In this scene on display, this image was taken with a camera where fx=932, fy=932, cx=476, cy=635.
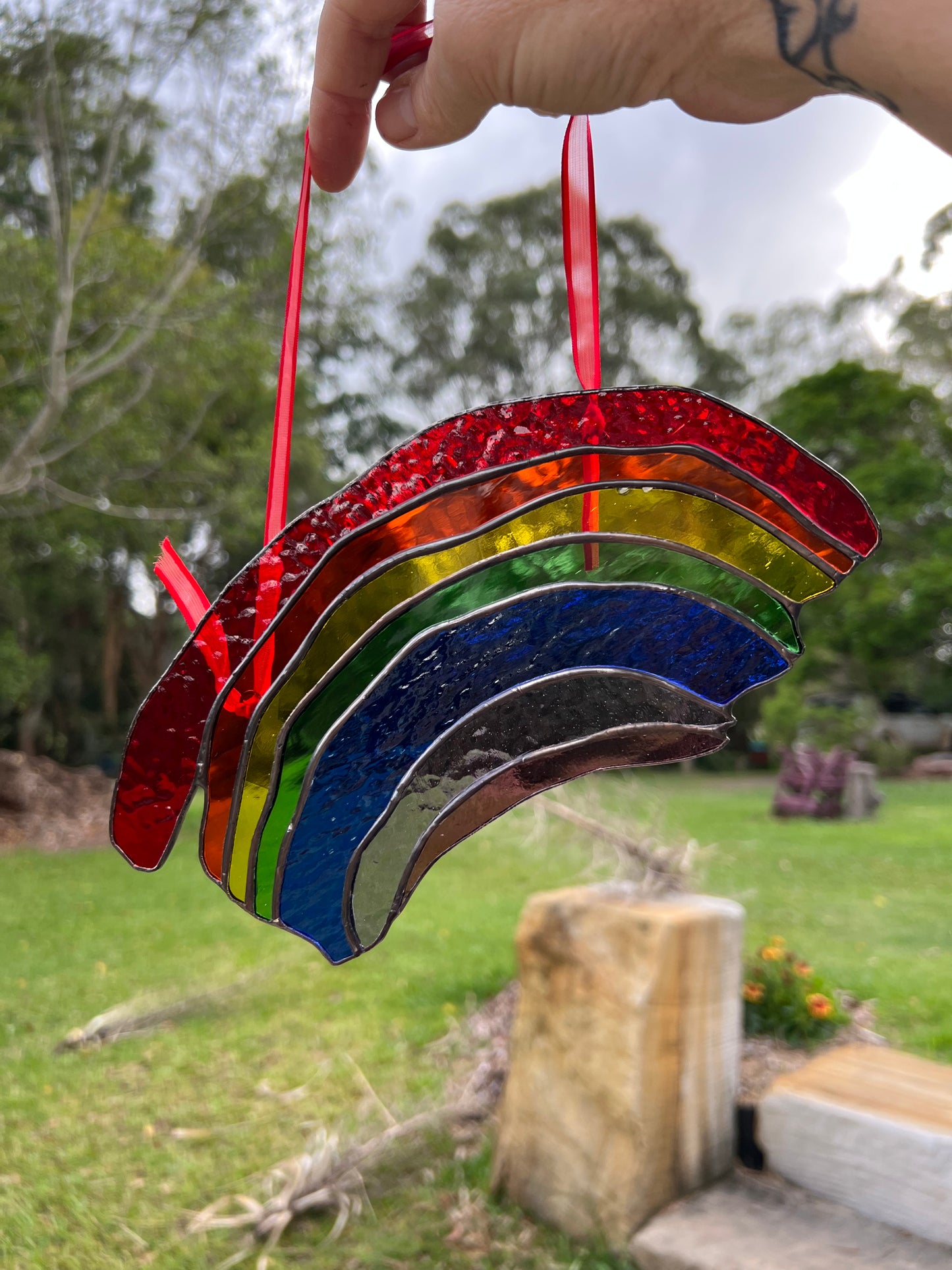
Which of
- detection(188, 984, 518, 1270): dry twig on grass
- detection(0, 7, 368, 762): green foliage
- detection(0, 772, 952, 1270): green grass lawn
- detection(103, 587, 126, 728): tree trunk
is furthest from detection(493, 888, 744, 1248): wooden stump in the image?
detection(103, 587, 126, 728): tree trunk

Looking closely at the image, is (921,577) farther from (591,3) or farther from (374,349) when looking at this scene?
(591,3)

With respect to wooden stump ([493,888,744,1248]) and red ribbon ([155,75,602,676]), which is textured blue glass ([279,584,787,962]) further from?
wooden stump ([493,888,744,1248])

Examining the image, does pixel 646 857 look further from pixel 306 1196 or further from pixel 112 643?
pixel 112 643

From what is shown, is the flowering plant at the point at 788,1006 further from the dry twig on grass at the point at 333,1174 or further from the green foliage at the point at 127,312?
the green foliage at the point at 127,312

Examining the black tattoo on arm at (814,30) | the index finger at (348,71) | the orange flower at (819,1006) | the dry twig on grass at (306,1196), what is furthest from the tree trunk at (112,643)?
the black tattoo on arm at (814,30)

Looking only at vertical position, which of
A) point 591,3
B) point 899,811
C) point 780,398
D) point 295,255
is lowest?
point 899,811

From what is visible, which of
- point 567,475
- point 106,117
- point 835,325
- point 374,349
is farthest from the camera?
point 835,325

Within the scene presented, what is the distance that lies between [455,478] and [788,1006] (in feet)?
11.2

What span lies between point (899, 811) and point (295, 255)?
32.7ft

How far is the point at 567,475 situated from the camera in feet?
1.88

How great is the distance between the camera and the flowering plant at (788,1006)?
11.1ft

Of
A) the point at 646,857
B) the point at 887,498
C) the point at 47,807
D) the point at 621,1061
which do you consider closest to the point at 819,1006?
the point at 646,857

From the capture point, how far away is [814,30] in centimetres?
57

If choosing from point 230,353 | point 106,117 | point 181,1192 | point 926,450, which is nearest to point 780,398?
point 926,450
